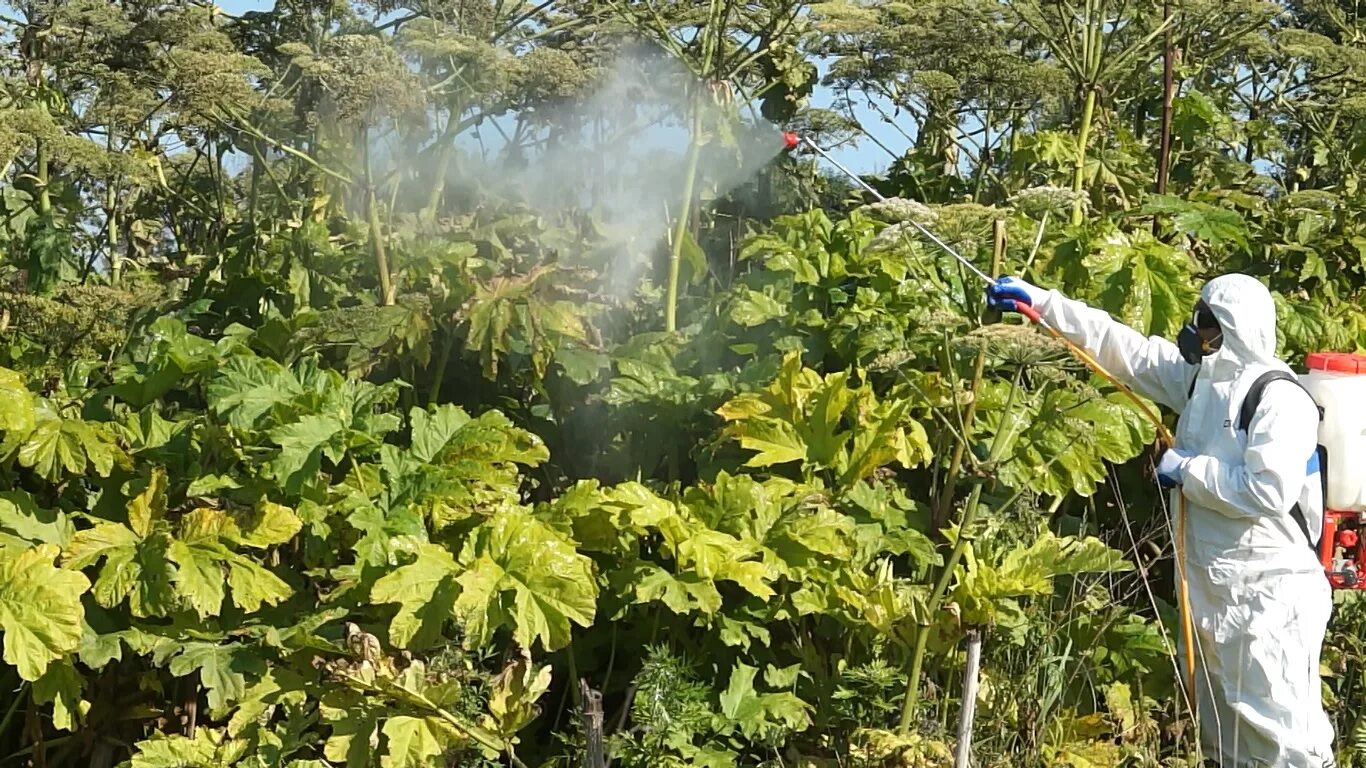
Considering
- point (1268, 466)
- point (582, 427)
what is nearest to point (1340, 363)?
point (1268, 466)

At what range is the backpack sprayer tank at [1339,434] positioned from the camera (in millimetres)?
4758

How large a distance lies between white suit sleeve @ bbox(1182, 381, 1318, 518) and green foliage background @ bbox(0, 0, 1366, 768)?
44 centimetres

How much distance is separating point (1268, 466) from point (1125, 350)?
0.76 meters

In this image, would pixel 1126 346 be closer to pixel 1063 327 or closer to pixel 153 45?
pixel 1063 327

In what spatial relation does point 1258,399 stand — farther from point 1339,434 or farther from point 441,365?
point 441,365

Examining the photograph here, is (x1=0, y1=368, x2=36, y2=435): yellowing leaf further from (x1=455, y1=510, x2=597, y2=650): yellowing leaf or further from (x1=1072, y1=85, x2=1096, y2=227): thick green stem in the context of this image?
(x1=1072, y1=85, x2=1096, y2=227): thick green stem

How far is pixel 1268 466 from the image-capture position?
178 inches

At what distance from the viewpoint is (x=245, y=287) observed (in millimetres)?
6117

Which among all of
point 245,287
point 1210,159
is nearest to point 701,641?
point 245,287

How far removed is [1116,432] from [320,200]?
4.09 m

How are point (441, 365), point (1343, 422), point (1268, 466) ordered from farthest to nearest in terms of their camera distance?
1. point (441, 365)
2. point (1343, 422)
3. point (1268, 466)

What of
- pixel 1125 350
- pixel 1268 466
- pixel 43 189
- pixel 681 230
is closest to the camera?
pixel 1268 466

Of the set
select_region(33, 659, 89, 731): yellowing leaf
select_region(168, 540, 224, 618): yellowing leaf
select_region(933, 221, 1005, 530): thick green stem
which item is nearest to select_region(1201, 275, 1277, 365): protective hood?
select_region(933, 221, 1005, 530): thick green stem

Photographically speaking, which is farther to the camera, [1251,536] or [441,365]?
[441,365]
